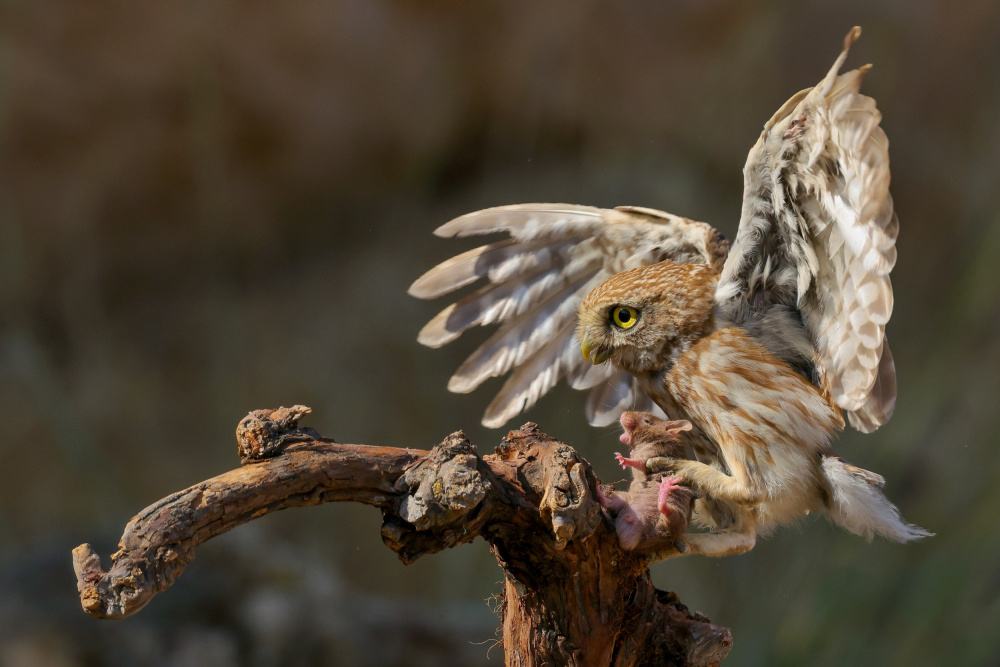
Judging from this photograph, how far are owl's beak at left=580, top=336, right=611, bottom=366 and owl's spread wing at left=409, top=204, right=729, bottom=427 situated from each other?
33 centimetres

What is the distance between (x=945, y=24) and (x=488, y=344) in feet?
6.95

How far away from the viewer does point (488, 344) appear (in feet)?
7.49

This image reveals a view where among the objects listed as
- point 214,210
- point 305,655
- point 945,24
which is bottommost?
point 305,655

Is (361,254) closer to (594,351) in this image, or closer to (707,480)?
(594,351)

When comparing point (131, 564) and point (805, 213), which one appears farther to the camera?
point (805, 213)

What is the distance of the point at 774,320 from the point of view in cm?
187

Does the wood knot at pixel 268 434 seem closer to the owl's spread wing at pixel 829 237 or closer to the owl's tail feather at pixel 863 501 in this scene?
the owl's spread wing at pixel 829 237

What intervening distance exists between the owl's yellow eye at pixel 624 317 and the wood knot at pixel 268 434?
2.74 feet

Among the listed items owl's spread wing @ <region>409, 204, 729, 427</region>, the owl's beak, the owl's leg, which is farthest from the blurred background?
the owl's leg

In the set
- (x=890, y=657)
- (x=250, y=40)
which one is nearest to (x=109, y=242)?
(x=250, y=40)

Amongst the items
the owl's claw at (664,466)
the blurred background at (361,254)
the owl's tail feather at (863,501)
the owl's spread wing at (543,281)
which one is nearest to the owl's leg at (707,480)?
the owl's claw at (664,466)

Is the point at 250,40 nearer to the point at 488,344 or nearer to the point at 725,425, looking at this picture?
the point at 488,344

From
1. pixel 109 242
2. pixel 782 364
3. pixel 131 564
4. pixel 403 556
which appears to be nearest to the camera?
pixel 131 564

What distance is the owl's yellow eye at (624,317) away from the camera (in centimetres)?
189
